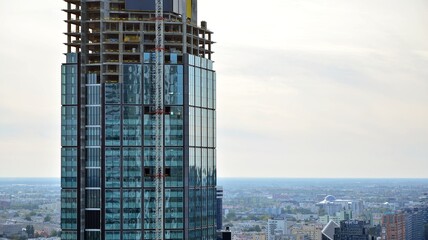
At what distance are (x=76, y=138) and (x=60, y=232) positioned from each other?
6.25 feet

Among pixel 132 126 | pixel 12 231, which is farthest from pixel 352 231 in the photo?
pixel 132 126

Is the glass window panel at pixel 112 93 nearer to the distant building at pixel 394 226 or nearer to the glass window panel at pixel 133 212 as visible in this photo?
the glass window panel at pixel 133 212

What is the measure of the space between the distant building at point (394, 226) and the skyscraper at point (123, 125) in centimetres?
1476

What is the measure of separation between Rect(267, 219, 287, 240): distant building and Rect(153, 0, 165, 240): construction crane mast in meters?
18.2

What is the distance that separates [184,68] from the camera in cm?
1998

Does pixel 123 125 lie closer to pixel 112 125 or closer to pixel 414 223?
pixel 112 125

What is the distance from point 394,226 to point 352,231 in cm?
146

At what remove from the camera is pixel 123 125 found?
19.7 m

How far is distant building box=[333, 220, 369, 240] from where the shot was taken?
34.2 meters

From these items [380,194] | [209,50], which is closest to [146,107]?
[209,50]

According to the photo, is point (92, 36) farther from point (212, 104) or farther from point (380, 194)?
point (380, 194)

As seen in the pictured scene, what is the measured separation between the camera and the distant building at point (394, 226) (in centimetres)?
3344

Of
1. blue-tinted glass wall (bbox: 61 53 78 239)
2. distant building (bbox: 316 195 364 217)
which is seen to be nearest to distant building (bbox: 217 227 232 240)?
blue-tinted glass wall (bbox: 61 53 78 239)

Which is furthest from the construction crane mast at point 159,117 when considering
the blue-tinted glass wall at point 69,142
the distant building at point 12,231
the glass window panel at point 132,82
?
the distant building at point 12,231
